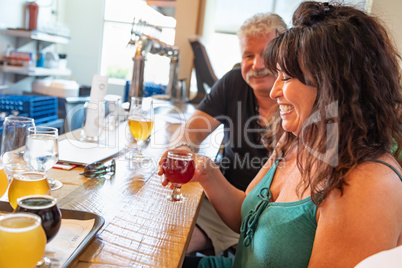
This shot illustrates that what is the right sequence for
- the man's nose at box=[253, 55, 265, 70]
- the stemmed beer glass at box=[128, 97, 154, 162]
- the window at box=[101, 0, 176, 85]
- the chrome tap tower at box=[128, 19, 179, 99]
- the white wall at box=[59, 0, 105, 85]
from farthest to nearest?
the window at box=[101, 0, 176, 85] < the white wall at box=[59, 0, 105, 85] < the chrome tap tower at box=[128, 19, 179, 99] < the man's nose at box=[253, 55, 265, 70] < the stemmed beer glass at box=[128, 97, 154, 162]

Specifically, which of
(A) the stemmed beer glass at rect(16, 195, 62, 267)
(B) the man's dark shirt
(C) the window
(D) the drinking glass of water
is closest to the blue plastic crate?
(B) the man's dark shirt

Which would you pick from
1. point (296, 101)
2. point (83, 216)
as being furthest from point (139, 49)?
point (83, 216)

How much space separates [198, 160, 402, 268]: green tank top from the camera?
1.00 metres

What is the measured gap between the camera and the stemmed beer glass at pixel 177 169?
1.25m

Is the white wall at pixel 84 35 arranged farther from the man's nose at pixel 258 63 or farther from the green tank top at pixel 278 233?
the green tank top at pixel 278 233

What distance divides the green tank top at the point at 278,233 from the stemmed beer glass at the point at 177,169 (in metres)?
0.24

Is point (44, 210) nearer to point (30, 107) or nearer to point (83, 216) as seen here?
point (83, 216)

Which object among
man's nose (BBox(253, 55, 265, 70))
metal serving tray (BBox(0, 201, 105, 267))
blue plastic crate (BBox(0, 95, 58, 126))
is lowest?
blue plastic crate (BBox(0, 95, 58, 126))

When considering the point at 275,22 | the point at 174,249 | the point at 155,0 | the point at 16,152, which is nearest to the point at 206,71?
the point at 155,0

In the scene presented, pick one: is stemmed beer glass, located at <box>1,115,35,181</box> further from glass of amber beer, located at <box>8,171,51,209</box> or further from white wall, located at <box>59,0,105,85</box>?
white wall, located at <box>59,0,105,85</box>

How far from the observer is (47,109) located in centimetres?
418

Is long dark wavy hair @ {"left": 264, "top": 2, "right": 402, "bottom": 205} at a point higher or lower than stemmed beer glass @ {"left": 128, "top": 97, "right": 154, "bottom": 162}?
higher

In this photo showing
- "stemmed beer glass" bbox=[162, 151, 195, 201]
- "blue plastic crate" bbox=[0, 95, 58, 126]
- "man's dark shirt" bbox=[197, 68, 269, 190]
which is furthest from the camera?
"blue plastic crate" bbox=[0, 95, 58, 126]

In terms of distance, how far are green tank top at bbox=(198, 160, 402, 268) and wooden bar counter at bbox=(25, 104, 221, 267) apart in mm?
195
